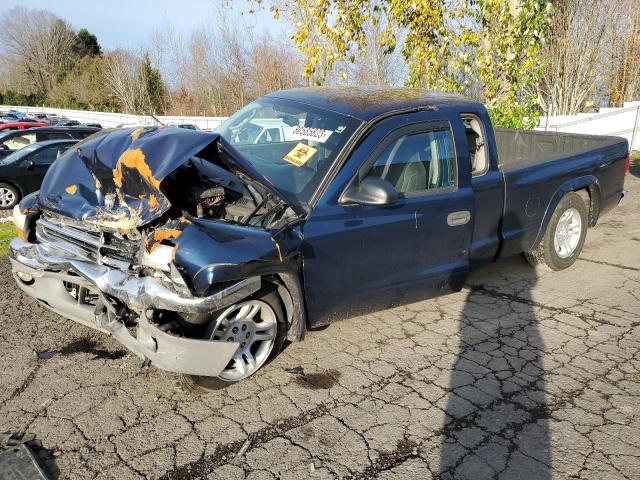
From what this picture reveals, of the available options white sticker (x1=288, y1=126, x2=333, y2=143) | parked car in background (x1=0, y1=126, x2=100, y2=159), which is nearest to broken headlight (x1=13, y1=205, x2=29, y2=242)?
white sticker (x1=288, y1=126, x2=333, y2=143)

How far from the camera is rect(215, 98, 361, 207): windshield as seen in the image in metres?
3.75

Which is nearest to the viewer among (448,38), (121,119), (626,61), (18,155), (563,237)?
(563,237)

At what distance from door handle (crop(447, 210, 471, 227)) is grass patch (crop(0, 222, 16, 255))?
5292 millimetres

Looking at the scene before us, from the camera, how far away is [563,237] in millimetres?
5852

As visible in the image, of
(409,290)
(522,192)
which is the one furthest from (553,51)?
(409,290)

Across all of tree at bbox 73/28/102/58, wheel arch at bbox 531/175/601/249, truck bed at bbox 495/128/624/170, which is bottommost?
wheel arch at bbox 531/175/601/249

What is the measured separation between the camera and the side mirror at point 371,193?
356cm

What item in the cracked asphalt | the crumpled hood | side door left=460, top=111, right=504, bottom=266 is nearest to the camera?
the cracked asphalt

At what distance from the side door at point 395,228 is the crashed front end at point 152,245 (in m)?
0.38

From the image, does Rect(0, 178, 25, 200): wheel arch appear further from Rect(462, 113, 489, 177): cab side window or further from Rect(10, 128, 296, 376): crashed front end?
Rect(462, 113, 489, 177): cab side window

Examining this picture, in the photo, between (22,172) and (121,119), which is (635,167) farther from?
(121,119)

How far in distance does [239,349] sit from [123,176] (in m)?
1.33

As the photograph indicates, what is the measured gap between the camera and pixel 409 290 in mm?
4191

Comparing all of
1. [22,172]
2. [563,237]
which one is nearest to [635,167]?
[563,237]
